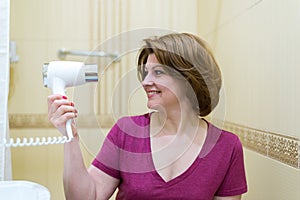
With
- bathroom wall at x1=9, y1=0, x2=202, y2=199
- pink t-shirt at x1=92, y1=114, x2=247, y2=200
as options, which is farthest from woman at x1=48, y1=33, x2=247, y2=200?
bathroom wall at x1=9, y1=0, x2=202, y2=199

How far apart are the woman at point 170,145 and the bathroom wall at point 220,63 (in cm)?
4

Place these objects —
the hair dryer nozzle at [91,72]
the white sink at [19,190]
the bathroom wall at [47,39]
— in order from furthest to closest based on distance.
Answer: the bathroom wall at [47,39] → the hair dryer nozzle at [91,72] → the white sink at [19,190]

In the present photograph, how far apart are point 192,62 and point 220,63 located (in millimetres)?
294

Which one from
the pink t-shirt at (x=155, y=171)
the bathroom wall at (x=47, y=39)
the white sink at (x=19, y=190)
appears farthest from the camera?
the bathroom wall at (x=47, y=39)

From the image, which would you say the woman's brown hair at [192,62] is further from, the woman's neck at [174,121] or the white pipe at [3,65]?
the white pipe at [3,65]

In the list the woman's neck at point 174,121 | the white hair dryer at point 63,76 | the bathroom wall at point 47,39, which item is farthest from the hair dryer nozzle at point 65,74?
the bathroom wall at point 47,39

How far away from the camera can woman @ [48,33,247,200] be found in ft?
2.93

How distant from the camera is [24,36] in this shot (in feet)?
4.70

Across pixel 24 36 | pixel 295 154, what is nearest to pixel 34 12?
pixel 24 36

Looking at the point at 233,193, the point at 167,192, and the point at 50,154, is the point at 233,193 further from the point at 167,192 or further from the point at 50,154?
the point at 50,154

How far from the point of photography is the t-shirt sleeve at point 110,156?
3.16ft

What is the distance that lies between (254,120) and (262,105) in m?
0.07

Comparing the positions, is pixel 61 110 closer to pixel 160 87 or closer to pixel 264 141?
pixel 160 87

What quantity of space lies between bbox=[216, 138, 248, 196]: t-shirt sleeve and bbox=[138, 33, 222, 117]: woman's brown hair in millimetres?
144
